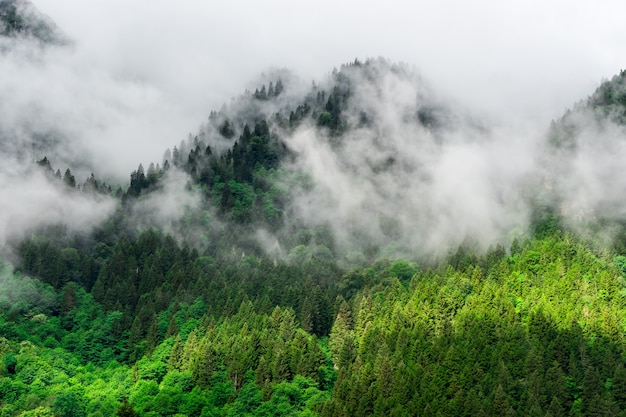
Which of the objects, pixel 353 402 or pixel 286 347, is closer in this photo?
pixel 353 402

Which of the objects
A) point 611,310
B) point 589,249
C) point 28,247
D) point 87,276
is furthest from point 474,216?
point 28,247

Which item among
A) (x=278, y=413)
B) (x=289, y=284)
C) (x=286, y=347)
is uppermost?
(x=289, y=284)

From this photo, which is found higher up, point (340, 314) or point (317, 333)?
point (340, 314)

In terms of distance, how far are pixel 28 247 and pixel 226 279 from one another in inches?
1831

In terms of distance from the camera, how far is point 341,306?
13950 cm

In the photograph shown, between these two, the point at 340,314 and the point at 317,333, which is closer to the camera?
the point at 340,314

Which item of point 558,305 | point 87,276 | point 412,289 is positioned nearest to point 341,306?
point 412,289

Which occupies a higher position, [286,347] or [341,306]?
[341,306]

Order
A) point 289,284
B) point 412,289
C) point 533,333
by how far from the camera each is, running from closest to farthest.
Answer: point 533,333 < point 412,289 < point 289,284

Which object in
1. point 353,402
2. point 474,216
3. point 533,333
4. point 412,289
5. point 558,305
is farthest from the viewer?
point 474,216

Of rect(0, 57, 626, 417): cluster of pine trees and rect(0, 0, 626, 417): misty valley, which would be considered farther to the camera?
rect(0, 0, 626, 417): misty valley

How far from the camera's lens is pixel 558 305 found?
397 ft

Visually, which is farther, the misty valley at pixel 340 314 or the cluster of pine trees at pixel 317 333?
the misty valley at pixel 340 314

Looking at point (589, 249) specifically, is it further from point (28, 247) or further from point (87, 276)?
point (28, 247)
